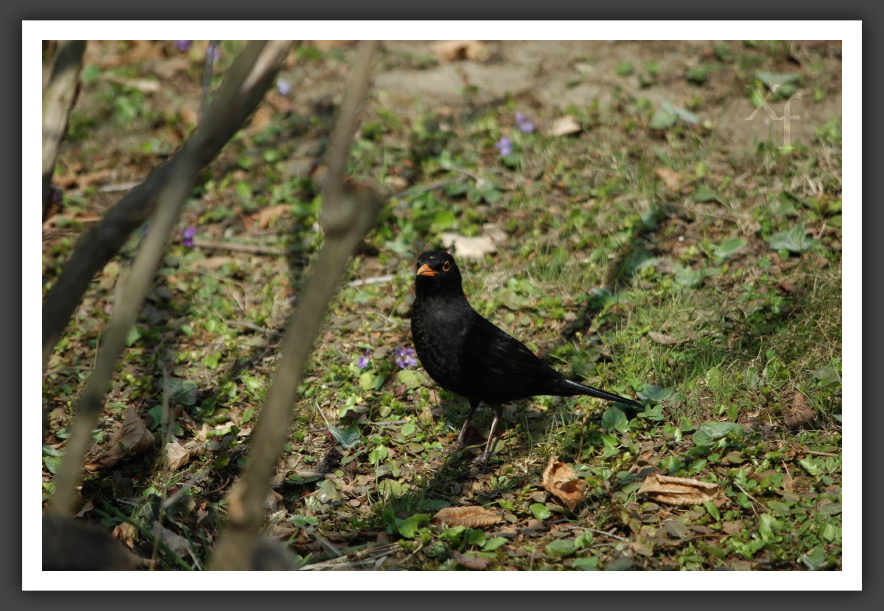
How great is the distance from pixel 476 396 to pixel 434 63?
4580 mm

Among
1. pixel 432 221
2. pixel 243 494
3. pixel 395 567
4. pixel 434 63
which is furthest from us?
pixel 434 63

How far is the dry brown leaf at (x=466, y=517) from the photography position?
13.8 feet

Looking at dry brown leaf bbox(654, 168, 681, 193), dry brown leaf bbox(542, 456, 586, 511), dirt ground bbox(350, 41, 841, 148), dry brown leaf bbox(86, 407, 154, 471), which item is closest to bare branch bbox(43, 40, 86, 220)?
dry brown leaf bbox(86, 407, 154, 471)

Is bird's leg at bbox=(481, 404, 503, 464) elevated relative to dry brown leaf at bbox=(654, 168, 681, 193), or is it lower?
lower

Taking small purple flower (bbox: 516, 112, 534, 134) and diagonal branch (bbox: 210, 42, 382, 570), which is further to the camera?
small purple flower (bbox: 516, 112, 534, 134)

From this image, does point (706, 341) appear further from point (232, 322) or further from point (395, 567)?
point (232, 322)

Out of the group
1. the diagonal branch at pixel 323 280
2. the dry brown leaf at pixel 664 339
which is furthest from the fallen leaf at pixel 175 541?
the dry brown leaf at pixel 664 339

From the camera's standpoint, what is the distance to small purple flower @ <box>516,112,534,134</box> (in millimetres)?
7391

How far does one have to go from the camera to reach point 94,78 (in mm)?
8469

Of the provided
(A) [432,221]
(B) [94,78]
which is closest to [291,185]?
(A) [432,221]

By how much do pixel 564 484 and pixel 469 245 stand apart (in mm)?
2567

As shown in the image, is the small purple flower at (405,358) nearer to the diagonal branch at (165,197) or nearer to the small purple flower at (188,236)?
the small purple flower at (188,236)

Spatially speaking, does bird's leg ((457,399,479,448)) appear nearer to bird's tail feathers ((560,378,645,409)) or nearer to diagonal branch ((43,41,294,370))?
bird's tail feathers ((560,378,645,409))

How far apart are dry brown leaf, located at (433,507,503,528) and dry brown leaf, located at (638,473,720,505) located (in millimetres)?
767
